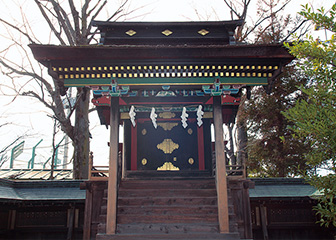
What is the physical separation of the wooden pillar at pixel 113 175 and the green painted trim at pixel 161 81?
69 cm

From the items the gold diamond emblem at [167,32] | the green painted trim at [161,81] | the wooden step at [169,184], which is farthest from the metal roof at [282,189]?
the gold diamond emblem at [167,32]

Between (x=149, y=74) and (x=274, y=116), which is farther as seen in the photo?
(x=274, y=116)

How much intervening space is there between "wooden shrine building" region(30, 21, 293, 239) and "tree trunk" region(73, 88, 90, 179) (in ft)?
16.3

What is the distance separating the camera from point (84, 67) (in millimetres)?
10000

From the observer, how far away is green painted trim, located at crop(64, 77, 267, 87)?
1038 cm

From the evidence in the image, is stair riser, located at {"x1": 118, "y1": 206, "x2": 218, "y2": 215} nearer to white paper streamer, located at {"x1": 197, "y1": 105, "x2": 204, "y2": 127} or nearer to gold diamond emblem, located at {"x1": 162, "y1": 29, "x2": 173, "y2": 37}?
white paper streamer, located at {"x1": 197, "y1": 105, "x2": 204, "y2": 127}

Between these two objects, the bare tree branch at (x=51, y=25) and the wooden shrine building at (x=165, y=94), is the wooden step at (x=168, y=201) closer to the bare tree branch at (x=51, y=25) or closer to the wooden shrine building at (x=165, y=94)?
the wooden shrine building at (x=165, y=94)

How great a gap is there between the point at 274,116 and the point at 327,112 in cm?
1356

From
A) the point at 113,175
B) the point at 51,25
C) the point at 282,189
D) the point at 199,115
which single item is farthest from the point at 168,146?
the point at 51,25

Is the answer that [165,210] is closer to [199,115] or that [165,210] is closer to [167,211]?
[167,211]

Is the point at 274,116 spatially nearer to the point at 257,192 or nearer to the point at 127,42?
the point at 257,192

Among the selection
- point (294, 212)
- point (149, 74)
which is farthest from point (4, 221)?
point (294, 212)

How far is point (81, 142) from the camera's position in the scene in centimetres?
1722

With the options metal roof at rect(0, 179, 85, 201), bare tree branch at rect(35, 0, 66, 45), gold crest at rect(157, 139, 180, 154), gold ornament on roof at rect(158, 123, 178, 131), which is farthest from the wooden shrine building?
bare tree branch at rect(35, 0, 66, 45)
